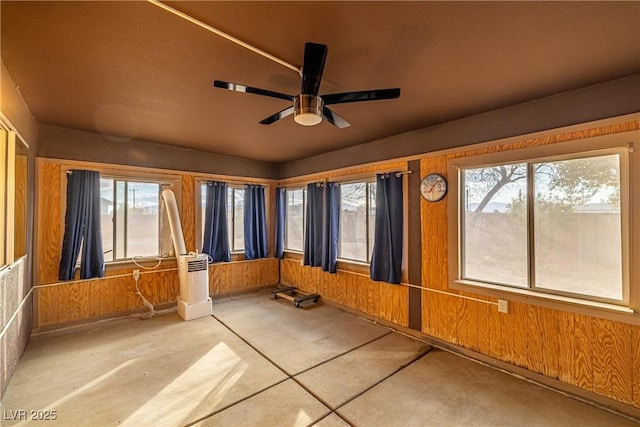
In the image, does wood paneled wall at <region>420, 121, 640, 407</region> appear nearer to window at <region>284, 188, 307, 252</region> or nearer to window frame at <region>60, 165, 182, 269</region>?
window at <region>284, 188, 307, 252</region>

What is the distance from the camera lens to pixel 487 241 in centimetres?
293

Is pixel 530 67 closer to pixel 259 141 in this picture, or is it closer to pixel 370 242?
pixel 370 242

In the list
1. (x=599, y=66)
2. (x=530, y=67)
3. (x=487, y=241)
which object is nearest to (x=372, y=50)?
(x=530, y=67)

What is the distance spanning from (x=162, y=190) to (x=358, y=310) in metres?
3.56

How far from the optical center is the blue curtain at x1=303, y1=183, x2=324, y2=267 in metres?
4.74

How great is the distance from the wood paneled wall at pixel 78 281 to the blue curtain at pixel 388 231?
2929 millimetres

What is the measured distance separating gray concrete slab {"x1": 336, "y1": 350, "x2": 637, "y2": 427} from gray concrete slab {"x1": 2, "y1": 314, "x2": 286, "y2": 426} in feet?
2.90

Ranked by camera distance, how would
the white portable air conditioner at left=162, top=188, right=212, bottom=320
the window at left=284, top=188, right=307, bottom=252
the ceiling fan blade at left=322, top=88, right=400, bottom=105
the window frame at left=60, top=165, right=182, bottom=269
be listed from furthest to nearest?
the window at left=284, top=188, right=307, bottom=252
the white portable air conditioner at left=162, top=188, right=212, bottom=320
the window frame at left=60, top=165, right=182, bottom=269
the ceiling fan blade at left=322, top=88, right=400, bottom=105

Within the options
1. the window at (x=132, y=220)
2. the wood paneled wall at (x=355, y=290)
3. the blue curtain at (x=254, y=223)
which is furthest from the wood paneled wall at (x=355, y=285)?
the window at (x=132, y=220)

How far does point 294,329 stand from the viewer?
11.8 feet

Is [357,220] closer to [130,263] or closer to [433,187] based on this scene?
[433,187]

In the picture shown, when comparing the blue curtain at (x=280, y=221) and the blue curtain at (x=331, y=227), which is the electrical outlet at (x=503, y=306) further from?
the blue curtain at (x=280, y=221)

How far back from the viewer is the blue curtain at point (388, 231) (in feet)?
11.8

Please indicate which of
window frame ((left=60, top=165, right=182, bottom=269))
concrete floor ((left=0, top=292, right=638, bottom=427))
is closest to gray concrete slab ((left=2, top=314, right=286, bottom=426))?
concrete floor ((left=0, top=292, right=638, bottom=427))
